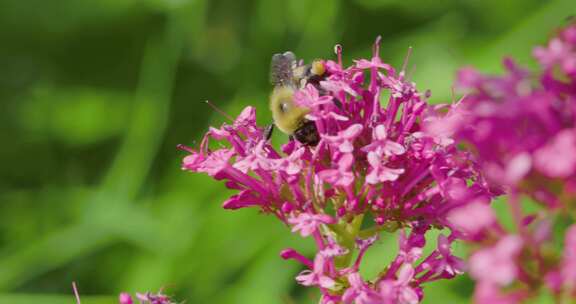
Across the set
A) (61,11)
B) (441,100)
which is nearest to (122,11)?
(61,11)

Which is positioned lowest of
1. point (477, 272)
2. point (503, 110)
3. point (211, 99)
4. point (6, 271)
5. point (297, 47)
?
point (6, 271)

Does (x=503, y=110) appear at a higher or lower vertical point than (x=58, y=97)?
higher

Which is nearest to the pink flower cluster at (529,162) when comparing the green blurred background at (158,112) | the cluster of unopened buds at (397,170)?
the cluster of unopened buds at (397,170)

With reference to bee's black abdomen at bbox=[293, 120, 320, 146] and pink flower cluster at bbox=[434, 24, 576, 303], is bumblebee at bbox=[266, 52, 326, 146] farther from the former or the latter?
pink flower cluster at bbox=[434, 24, 576, 303]

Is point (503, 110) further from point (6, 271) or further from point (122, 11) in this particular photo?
point (122, 11)

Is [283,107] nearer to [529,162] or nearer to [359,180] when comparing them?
[359,180]

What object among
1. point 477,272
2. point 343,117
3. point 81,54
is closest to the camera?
point 477,272

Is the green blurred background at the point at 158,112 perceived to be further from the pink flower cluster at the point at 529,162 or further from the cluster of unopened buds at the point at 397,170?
the pink flower cluster at the point at 529,162

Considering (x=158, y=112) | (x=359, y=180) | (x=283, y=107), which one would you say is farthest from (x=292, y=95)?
(x=158, y=112)
